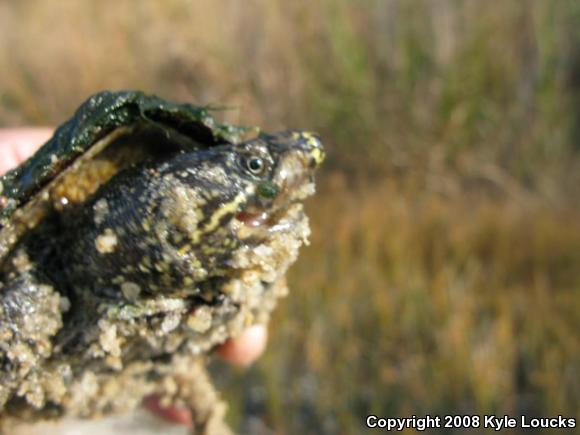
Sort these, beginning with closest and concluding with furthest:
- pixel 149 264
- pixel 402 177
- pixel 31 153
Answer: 1. pixel 149 264
2. pixel 31 153
3. pixel 402 177

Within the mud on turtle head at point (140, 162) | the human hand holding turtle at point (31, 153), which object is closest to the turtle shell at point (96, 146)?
the mud on turtle head at point (140, 162)

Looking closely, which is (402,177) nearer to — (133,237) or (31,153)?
(31,153)

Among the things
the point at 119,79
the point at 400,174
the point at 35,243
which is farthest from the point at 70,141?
the point at 119,79

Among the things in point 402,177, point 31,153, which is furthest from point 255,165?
point 402,177

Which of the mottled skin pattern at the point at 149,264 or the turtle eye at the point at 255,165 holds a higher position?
the turtle eye at the point at 255,165

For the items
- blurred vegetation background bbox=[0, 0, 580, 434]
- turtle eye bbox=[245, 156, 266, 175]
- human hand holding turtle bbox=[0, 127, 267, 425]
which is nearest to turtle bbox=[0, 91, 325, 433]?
turtle eye bbox=[245, 156, 266, 175]

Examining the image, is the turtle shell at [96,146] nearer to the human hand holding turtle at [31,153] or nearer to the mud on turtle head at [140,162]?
the mud on turtle head at [140,162]

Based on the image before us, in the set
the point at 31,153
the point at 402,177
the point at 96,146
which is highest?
the point at 402,177

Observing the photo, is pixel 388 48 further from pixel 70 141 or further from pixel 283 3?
pixel 70 141

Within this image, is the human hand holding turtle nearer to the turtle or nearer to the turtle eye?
the turtle
